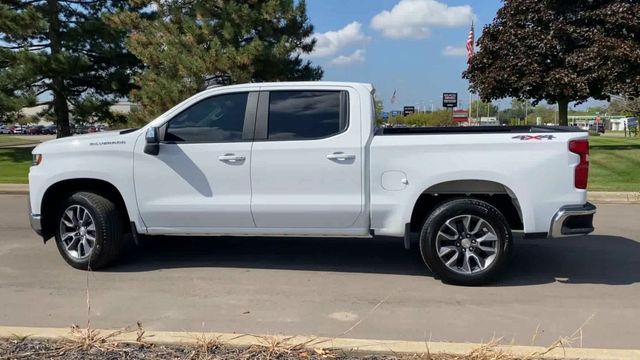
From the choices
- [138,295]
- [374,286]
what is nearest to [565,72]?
[374,286]

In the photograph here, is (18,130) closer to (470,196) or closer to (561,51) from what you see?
(561,51)

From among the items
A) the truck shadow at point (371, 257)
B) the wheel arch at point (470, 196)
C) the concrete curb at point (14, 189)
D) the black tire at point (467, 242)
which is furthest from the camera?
the concrete curb at point (14, 189)

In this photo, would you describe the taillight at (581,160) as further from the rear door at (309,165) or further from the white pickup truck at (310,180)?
the rear door at (309,165)

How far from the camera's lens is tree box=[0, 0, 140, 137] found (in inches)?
911

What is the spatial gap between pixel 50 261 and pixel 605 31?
66.5ft

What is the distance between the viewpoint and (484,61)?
2334 cm

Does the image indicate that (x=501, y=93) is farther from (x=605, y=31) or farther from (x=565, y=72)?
(x=605, y=31)

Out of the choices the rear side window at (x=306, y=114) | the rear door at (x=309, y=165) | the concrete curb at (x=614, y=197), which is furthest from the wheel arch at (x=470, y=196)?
the concrete curb at (x=614, y=197)

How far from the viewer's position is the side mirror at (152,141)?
6.01 meters

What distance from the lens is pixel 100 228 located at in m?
6.23

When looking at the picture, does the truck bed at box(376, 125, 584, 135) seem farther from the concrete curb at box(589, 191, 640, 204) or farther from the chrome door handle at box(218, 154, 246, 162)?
the concrete curb at box(589, 191, 640, 204)

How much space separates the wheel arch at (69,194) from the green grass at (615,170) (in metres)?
10.2

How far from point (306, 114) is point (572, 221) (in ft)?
9.03

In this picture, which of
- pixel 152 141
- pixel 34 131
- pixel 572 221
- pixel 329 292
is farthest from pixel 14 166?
pixel 34 131
